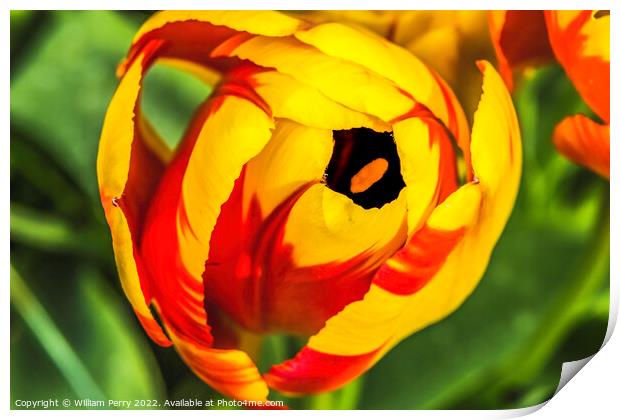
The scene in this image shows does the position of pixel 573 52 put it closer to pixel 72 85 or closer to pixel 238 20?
pixel 238 20

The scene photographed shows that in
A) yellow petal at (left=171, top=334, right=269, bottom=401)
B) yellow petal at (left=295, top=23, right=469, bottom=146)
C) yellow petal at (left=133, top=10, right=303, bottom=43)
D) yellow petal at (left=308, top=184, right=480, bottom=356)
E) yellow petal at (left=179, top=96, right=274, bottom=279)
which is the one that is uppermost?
yellow petal at (left=133, top=10, right=303, bottom=43)

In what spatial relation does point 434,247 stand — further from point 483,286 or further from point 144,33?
point 144,33

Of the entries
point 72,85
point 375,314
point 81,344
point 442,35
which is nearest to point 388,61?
point 442,35

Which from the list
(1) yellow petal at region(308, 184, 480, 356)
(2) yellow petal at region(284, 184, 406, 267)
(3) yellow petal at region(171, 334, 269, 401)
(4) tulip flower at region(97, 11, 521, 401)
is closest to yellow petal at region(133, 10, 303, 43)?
(4) tulip flower at region(97, 11, 521, 401)

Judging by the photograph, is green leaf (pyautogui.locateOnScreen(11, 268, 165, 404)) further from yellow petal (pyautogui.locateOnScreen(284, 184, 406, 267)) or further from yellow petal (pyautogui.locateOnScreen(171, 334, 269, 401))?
yellow petal (pyautogui.locateOnScreen(284, 184, 406, 267))

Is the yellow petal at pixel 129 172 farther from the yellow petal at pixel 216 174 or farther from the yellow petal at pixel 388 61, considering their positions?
the yellow petal at pixel 388 61
